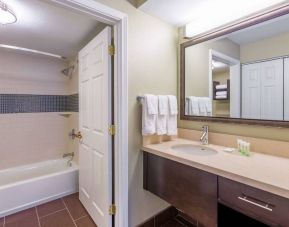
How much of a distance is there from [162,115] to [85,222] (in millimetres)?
1382

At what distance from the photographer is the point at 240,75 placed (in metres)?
1.47

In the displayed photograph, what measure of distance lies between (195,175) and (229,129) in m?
0.61

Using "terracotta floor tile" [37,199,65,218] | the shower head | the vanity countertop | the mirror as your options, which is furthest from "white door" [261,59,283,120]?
the shower head

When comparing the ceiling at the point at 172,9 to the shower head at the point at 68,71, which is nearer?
the ceiling at the point at 172,9

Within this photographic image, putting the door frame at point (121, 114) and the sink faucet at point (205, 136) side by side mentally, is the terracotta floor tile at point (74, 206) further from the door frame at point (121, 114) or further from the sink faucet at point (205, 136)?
the sink faucet at point (205, 136)

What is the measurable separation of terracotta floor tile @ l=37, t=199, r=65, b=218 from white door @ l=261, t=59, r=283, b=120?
93.0 inches

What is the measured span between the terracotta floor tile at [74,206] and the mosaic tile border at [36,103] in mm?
1275

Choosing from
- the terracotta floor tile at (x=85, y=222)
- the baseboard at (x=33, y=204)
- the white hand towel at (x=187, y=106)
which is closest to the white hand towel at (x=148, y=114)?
the white hand towel at (x=187, y=106)

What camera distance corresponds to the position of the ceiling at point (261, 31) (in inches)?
48.3

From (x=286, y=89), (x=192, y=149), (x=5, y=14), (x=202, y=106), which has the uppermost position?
(x=5, y=14)

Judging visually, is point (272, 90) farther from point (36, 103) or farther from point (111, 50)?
point (36, 103)

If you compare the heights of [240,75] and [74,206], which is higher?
[240,75]

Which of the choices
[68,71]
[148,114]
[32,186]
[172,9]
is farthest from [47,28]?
[32,186]

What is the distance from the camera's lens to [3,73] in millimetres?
2572
